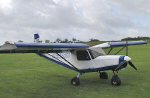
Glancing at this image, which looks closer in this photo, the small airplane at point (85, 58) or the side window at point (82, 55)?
the small airplane at point (85, 58)

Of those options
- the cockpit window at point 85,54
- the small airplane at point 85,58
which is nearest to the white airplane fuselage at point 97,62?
the small airplane at point 85,58

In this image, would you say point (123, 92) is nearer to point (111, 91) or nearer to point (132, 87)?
point (111, 91)

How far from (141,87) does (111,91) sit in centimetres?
154

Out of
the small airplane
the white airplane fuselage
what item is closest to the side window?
the small airplane

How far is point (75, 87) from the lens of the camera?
9375 millimetres

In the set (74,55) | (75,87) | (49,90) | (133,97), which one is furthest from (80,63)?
(133,97)

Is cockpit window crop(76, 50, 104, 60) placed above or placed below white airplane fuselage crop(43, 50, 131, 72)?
above

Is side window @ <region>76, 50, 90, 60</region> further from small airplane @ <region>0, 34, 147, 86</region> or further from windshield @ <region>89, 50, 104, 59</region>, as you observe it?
windshield @ <region>89, 50, 104, 59</region>

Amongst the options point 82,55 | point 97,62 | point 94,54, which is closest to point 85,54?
point 82,55

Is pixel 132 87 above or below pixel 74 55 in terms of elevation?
below

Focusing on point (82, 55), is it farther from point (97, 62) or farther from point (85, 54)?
point (97, 62)

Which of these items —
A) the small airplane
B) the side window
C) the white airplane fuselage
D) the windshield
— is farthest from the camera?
the side window

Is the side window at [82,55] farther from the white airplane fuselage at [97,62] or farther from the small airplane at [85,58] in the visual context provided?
the white airplane fuselage at [97,62]

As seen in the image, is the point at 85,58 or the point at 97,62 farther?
the point at 85,58
